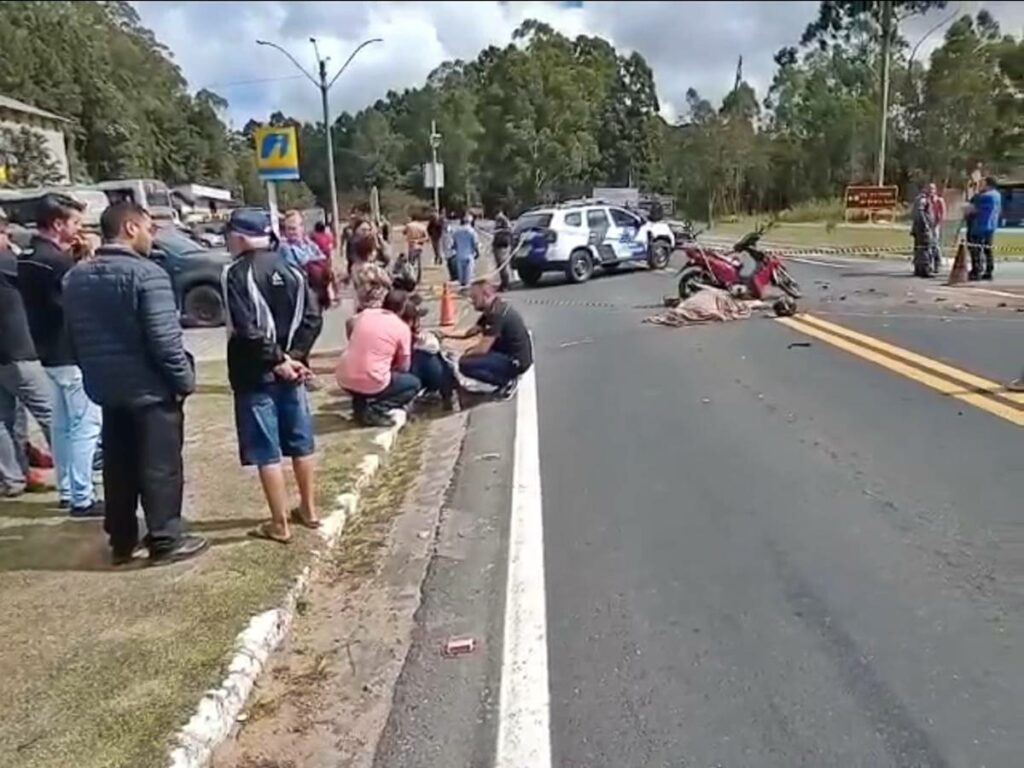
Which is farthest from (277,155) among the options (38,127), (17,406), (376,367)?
(38,127)

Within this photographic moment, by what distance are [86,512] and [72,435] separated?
49 cm

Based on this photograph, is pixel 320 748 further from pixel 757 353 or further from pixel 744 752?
pixel 757 353

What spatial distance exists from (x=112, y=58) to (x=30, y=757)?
69531mm

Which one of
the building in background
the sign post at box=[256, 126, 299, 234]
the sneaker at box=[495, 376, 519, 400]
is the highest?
the building in background

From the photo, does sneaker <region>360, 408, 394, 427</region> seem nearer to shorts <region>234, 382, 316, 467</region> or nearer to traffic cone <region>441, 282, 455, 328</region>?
shorts <region>234, 382, 316, 467</region>

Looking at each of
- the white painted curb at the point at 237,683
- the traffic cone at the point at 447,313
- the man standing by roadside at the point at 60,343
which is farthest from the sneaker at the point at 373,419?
the traffic cone at the point at 447,313

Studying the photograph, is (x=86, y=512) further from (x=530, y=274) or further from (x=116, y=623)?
(x=530, y=274)

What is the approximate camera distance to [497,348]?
9.95m

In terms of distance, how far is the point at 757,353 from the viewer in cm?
1162

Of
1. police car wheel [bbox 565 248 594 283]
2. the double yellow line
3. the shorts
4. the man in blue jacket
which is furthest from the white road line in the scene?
police car wheel [bbox 565 248 594 283]

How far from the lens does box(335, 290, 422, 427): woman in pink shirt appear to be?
28.2 ft

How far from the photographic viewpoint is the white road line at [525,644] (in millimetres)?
3512

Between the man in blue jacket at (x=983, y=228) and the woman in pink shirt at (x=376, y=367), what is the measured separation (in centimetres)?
1310

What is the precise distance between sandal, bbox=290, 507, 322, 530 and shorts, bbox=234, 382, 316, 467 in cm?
41
